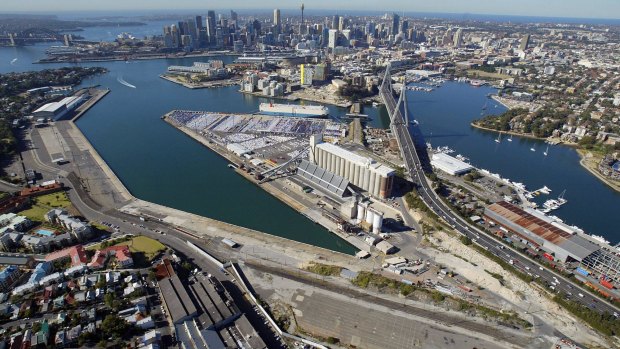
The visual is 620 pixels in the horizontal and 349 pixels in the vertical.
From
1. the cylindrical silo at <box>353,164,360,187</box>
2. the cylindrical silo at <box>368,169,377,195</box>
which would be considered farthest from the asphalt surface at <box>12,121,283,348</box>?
the cylindrical silo at <box>368,169,377,195</box>

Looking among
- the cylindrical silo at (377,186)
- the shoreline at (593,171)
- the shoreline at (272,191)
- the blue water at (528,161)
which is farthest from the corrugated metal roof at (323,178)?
the shoreline at (593,171)

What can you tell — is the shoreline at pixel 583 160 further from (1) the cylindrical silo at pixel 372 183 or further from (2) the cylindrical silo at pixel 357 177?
(2) the cylindrical silo at pixel 357 177

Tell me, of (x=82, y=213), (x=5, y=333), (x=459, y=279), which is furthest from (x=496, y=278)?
(x=82, y=213)

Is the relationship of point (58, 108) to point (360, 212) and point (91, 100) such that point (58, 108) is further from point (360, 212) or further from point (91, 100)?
point (360, 212)

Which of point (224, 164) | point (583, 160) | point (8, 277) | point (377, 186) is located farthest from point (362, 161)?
point (583, 160)

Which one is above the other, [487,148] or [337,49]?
[337,49]

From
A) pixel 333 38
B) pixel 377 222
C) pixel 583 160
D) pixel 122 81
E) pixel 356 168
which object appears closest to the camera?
pixel 377 222

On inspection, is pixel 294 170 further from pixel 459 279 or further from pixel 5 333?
pixel 5 333
